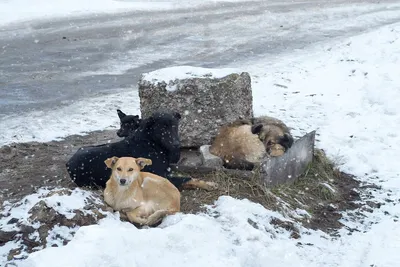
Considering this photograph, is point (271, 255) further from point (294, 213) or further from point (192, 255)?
point (294, 213)

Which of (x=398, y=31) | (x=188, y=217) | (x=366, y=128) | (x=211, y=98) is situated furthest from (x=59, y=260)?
(x=398, y=31)

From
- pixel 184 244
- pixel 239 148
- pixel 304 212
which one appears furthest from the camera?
pixel 239 148

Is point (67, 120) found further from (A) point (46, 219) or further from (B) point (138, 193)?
(A) point (46, 219)

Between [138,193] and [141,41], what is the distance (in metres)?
12.4

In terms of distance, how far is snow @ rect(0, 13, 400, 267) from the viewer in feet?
15.8

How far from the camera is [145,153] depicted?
6391mm

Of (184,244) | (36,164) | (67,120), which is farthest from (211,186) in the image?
(67,120)

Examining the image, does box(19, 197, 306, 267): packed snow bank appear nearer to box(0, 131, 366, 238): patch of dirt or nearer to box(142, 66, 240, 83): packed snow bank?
box(0, 131, 366, 238): patch of dirt

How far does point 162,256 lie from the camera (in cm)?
481

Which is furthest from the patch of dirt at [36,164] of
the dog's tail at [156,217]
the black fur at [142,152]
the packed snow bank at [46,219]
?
the dog's tail at [156,217]

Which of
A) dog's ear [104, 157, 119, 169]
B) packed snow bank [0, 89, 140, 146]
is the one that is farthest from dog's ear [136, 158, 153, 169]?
packed snow bank [0, 89, 140, 146]

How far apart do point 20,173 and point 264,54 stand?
10.0 m

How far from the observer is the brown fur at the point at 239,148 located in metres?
6.99

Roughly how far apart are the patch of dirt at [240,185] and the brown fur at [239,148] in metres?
0.24
